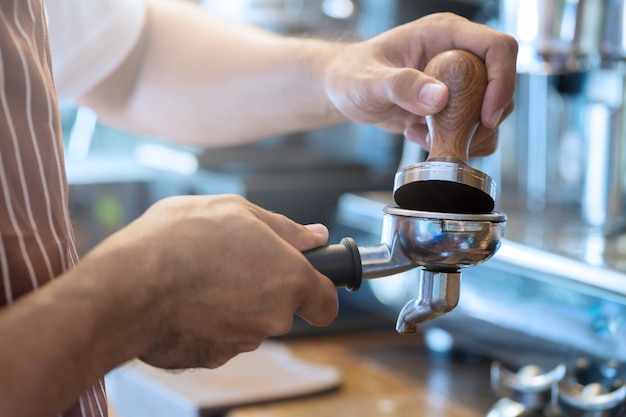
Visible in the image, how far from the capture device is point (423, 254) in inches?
22.4

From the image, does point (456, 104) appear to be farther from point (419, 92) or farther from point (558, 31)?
point (558, 31)

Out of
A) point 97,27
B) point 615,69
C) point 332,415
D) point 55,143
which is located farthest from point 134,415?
point 615,69

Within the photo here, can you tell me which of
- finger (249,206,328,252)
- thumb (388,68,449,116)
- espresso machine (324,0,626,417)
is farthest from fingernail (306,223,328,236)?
espresso machine (324,0,626,417)

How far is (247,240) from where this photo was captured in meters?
0.51

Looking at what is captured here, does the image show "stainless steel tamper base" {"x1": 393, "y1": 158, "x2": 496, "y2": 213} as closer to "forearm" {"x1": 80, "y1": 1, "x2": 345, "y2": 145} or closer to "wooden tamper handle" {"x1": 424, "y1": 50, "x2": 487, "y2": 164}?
"wooden tamper handle" {"x1": 424, "y1": 50, "x2": 487, "y2": 164}

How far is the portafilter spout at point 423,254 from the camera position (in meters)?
0.55

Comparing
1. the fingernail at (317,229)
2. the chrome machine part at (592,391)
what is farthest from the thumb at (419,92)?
the chrome machine part at (592,391)

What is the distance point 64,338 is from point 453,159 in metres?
0.30

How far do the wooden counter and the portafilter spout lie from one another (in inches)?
19.9

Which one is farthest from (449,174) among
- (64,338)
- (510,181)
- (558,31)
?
(510,181)

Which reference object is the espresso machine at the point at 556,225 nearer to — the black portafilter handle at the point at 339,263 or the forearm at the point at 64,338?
the black portafilter handle at the point at 339,263

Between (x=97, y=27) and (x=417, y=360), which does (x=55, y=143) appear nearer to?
(x=97, y=27)

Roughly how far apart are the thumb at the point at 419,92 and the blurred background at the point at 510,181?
0.96 feet

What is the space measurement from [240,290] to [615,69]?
2.68 feet
